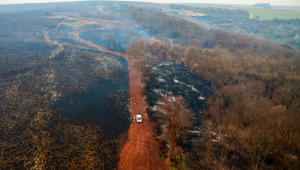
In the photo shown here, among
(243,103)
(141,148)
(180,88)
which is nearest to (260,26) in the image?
(180,88)

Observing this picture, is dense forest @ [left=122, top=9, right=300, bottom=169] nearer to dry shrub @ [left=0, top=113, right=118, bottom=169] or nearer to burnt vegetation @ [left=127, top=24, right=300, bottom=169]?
burnt vegetation @ [left=127, top=24, right=300, bottom=169]

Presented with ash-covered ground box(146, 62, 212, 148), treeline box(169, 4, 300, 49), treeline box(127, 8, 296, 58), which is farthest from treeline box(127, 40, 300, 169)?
treeline box(169, 4, 300, 49)

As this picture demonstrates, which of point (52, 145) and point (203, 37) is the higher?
point (203, 37)

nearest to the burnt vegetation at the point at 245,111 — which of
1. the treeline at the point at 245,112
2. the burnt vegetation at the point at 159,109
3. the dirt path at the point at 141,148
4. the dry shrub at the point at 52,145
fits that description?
the treeline at the point at 245,112

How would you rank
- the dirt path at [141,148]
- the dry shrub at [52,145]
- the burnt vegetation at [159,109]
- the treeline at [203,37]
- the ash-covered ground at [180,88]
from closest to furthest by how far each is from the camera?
1. the burnt vegetation at [159,109]
2. the dry shrub at [52,145]
3. the dirt path at [141,148]
4. the ash-covered ground at [180,88]
5. the treeline at [203,37]

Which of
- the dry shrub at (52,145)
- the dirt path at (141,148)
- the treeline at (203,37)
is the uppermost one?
the treeline at (203,37)

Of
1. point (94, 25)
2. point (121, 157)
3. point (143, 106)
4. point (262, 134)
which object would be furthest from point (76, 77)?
point (94, 25)

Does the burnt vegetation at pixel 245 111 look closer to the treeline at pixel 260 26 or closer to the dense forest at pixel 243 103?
the dense forest at pixel 243 103

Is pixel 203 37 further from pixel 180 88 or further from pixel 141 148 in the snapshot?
pixel 141 148
